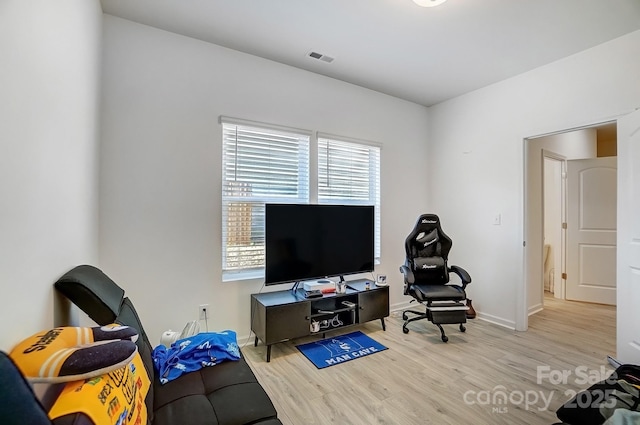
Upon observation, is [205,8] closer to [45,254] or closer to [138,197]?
Result: [138,197]

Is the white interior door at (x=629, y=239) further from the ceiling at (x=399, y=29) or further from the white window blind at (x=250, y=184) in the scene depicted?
the white window blind at (x=250, y=184)

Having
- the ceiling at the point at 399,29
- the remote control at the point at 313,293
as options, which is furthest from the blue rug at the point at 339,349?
the ceiling at the point at 399,29

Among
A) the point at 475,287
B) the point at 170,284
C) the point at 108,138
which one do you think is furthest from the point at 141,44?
the point at 475,287

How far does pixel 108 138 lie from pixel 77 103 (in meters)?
0.78

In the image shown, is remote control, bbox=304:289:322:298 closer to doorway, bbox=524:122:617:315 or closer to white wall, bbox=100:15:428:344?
white wall, bbox=100:15:428:344

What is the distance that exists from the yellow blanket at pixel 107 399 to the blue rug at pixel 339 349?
1683 millimetres

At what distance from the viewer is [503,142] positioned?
11.5 feet

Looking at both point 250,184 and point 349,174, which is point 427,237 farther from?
point 250,184

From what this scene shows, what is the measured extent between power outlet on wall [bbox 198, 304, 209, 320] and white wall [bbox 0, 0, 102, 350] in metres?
1.16

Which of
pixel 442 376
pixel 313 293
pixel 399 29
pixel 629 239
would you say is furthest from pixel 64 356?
pixel 629 239

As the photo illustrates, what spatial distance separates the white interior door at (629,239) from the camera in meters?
2.42

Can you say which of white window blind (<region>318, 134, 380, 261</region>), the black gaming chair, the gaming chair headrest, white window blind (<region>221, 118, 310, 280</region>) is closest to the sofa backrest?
white window blind (<region>221, 118, 310, 280</region>)

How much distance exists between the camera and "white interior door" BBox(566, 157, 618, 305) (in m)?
4.19

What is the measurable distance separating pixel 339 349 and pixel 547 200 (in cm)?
455
